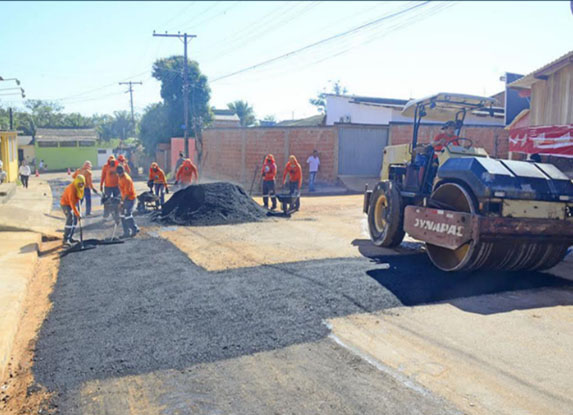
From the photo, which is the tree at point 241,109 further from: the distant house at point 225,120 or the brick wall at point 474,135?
the brick wall at point 474,135

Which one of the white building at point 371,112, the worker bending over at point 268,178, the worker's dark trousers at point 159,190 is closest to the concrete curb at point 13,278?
the worker's dark trousers at point 159,190

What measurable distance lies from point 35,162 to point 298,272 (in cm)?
4813

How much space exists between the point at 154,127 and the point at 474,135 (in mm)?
26308

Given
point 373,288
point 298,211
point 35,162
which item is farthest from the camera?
point 35,162

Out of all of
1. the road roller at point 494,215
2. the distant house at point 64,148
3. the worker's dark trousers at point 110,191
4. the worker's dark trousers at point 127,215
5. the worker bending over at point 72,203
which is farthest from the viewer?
the distant house at point 64,148

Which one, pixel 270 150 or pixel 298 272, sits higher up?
pixel 270 150

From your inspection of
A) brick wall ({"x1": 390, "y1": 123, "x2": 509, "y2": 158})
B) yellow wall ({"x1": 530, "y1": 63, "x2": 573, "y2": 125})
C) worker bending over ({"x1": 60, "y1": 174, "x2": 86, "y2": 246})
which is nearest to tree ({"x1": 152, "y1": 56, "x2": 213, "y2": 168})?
brick wall ({"x1": 390, "y1": 123, "x2": 509, "y2": 158})

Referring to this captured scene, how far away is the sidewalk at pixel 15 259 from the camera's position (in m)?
5.62

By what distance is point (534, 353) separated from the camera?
502cm

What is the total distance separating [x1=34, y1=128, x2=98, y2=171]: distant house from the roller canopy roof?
50.6 m

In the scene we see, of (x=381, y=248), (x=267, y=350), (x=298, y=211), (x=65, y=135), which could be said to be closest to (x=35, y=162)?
(x=65, y=135)

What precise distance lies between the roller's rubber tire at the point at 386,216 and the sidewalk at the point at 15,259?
590 centimetres

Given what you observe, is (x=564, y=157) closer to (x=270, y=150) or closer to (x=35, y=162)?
(x=270, y=150)

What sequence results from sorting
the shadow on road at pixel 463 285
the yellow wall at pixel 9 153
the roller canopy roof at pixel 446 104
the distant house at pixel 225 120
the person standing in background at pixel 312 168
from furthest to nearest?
1. the distant house at pixel 225 120
2. the yellow wall at pixel 9 153
3. the person standing in background at pixel 312 168
4. the roller canopy roof at pixel 446 104
5. the shadow on road at pixel 463 285
